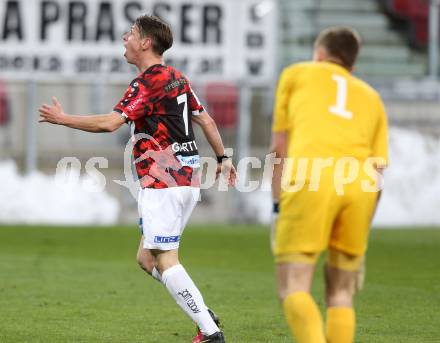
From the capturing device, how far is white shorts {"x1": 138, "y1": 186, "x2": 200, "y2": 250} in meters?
7.39

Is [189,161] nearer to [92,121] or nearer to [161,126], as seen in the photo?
[161,126]

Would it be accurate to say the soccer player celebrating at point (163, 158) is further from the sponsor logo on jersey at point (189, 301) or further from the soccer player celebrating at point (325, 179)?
the soccer player celebrating at point (325, 179)

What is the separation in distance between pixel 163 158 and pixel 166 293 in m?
3.44

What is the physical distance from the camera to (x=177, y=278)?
7.45 m

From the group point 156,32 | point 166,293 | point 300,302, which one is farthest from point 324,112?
point 166,293

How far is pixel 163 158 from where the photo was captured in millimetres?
7438

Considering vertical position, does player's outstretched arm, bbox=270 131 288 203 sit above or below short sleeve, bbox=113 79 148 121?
below

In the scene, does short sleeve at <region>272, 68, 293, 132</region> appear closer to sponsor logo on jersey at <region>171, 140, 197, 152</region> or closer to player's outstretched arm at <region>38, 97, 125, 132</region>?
player's outstretched arm at <region>38, 97, 125, 132</region>

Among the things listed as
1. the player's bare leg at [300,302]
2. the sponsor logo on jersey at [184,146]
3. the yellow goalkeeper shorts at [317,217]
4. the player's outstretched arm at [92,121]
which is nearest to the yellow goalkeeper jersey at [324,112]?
the yellow goalkeeper shorts at [317,217]

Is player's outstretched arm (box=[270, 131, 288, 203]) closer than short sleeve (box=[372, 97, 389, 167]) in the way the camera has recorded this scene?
Yes

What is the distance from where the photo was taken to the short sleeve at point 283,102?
6.04 m

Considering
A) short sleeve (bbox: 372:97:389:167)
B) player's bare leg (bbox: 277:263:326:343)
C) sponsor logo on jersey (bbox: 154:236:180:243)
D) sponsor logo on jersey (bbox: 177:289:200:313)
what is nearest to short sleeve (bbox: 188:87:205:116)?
sponsor logo on jersey (bbox: 154:236:180:243)

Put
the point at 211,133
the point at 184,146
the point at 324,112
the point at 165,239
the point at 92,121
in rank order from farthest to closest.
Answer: the point at 211,133 < the point at 184,146 < the point at 165,239 < the point at 92,121 < the point at 324,112

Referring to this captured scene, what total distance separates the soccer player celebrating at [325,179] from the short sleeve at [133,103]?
142cm
